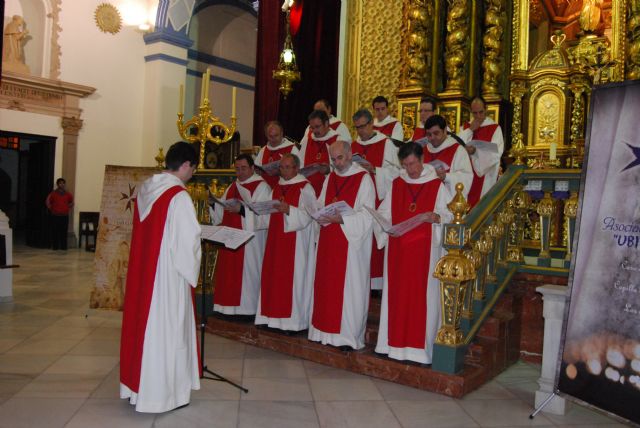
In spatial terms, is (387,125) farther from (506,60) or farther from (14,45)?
(14,45)

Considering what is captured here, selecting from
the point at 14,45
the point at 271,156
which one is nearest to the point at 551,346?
the point at 271,156

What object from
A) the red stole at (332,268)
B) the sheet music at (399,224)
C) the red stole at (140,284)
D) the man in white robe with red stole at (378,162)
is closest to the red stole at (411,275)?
the sheet music at (399,224)

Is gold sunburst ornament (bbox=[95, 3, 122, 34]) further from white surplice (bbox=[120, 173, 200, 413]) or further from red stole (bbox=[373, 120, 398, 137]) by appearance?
white surplice (bbox=[120, 173, 200, 413])

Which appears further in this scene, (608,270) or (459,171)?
(459,171)

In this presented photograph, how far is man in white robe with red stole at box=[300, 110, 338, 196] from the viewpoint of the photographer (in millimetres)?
5980

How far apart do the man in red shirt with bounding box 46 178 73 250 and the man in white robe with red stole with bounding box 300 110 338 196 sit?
858 cm

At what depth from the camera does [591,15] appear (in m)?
8.11

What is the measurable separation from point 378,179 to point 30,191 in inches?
454

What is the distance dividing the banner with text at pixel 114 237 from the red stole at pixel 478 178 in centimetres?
344

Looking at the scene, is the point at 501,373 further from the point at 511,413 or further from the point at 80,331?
the point at 80,331

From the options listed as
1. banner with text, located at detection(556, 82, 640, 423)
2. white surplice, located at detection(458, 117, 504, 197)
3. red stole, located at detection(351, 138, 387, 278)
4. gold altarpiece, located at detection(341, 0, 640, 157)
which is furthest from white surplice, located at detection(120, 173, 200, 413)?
gold altarpiece, located at detection(341, 0, 640, 157)

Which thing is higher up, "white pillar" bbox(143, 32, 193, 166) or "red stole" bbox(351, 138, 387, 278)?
"white pillar" bbox(143, 32, 193, 166)

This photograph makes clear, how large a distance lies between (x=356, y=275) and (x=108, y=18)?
12.0 m

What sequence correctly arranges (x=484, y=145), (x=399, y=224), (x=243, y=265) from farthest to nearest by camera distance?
1. (x=243, y=265)
2. (x=484, y=145)
3. (x=399, y=224)
